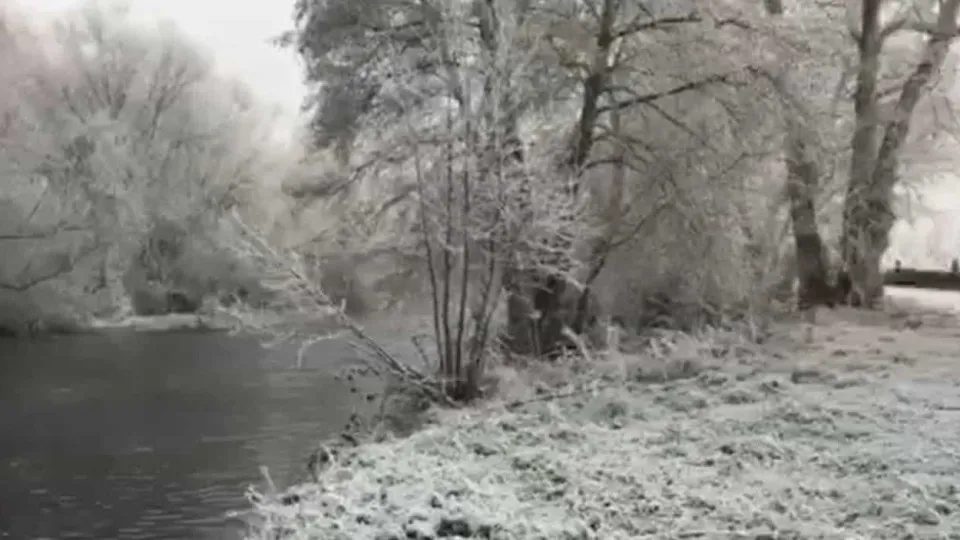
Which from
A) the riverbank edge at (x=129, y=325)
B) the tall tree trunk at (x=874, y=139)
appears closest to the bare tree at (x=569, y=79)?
the tall tree trunk at (x=874, y=139)

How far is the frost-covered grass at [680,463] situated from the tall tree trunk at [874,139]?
4.74 meters

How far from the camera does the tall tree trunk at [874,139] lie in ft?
47.6

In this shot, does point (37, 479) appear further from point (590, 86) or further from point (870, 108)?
point (870, 108)

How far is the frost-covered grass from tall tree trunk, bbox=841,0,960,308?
4.74 metres

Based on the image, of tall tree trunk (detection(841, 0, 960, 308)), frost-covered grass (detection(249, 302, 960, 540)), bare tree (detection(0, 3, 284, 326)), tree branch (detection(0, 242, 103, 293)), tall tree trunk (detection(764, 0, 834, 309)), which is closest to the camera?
frost-covered grass (detection(249, 302, 960, 540))

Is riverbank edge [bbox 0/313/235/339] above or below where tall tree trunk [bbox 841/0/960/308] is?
below

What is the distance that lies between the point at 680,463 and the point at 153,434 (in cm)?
655

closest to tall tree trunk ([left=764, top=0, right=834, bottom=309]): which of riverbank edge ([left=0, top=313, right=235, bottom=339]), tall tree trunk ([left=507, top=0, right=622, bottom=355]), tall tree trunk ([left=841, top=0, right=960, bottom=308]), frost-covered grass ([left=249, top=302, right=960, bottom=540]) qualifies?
tall tree trunk ([left=841, top=0, right=960, bottom=308])

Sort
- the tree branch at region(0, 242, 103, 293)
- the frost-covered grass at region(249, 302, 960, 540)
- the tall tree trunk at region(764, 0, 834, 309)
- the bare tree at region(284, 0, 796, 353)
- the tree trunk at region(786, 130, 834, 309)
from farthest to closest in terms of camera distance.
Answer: the tree branch at region(0, 242, 103, 293) < the tree trunk at region(786, 130, 834, 309) < the tall tree trunk at region(764, 0, 834, 309) < the bare tree at region(284, 0, 796, 353) < the frost-covered grass at region(249, 302, 960, 540)

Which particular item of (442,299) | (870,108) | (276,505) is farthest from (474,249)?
(870,108)

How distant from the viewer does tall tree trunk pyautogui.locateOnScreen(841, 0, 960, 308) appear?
14523 mm

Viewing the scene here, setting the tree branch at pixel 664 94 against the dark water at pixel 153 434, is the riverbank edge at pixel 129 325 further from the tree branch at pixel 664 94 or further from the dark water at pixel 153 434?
the tree branch at pixel 664 94

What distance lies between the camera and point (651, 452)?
707 cm

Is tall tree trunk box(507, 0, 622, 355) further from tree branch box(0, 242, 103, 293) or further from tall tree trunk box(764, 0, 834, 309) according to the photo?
tree branch box(0, 242, 103, 293)
